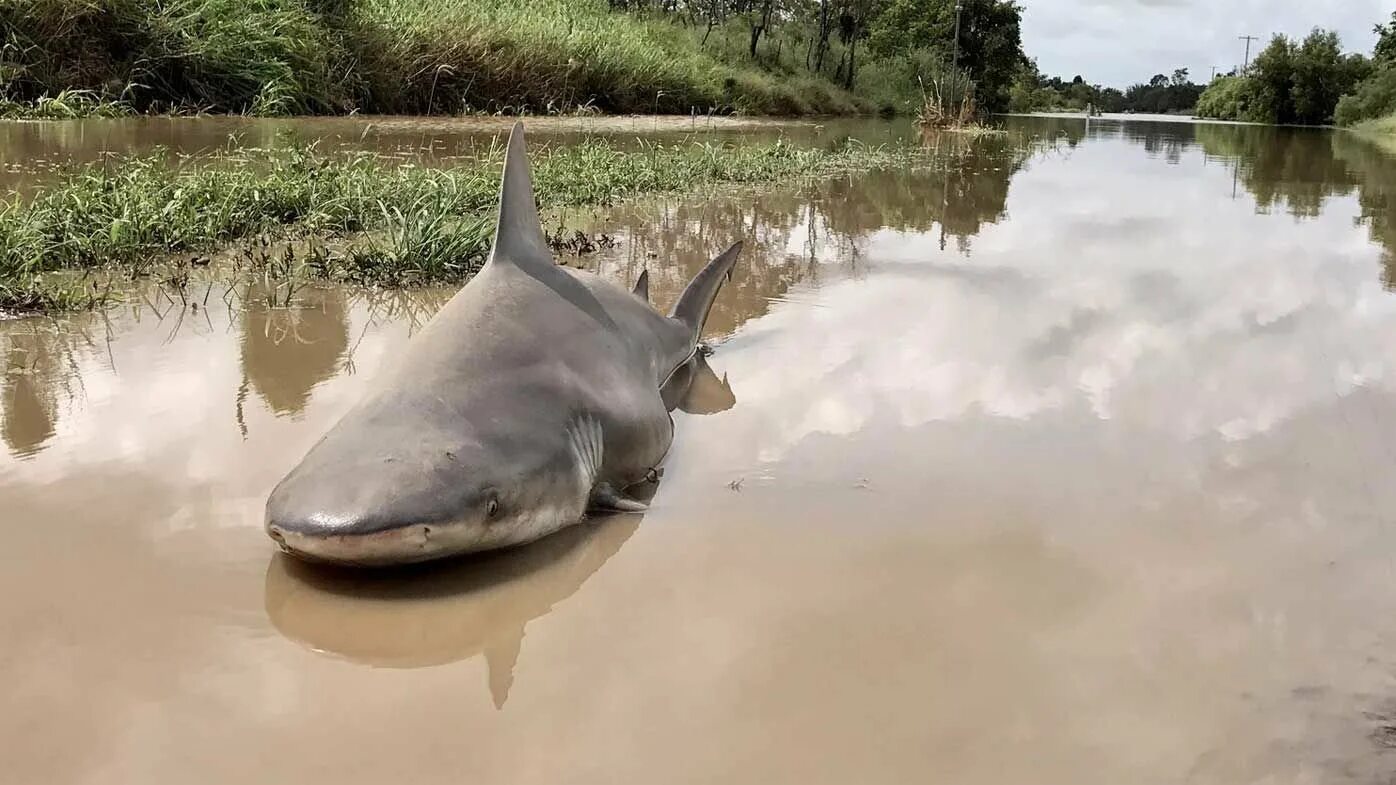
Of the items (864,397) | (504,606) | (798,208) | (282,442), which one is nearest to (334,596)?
(504,606)

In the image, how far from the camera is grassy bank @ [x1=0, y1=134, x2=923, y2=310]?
17.0ft

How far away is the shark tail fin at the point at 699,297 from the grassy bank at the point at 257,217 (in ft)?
5.12

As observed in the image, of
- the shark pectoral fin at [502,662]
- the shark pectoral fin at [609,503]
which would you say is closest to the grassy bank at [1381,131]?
the shark pectoral fin at [609,503]

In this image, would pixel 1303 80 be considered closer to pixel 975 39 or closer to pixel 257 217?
pixel 975 39

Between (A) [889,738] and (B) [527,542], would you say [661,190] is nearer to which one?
(B) [527,542]

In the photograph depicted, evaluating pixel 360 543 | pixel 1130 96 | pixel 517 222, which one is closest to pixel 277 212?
pixel 517 222

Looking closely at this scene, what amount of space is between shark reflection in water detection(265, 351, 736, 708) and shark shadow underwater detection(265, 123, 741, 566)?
66mm

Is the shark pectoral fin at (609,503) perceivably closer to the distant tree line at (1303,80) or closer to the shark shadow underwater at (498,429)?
the shark shadow underwater at (498,429)

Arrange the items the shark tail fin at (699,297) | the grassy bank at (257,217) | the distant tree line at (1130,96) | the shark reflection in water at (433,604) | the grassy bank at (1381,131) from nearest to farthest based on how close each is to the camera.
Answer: the shark reflection in water at (433,604)
the shark tail fin at (699,297)
the grassy bank at (257,217)
the grassy bank at (1381,131)
the distant tree line at (1130,96)

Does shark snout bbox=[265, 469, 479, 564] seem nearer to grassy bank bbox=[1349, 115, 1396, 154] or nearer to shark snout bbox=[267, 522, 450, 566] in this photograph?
shark snout bbox=[267, 522, 450, 566]

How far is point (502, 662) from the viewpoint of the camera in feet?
6.84

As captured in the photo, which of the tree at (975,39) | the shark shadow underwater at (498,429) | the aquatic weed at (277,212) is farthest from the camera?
the tree at (975,39)

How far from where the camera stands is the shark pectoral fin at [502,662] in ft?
6.47

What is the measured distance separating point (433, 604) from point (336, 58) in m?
14.7
